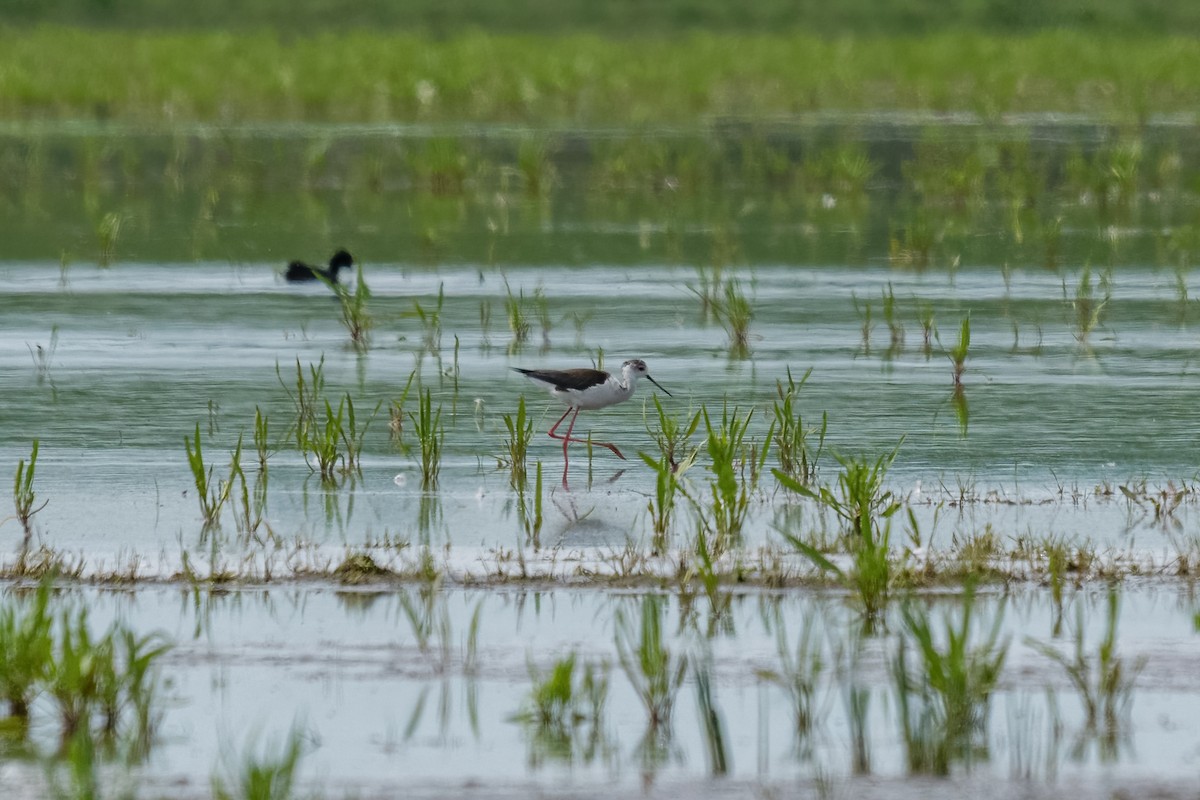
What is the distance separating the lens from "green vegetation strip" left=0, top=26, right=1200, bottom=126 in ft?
96.2

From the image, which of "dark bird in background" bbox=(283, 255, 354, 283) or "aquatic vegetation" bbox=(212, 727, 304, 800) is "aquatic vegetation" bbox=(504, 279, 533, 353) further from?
"aquatic vegetation" bbox=(212, 727, 304, 800)

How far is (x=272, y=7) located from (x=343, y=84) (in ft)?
72.5

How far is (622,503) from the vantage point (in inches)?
298

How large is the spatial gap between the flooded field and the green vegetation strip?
11932 mm

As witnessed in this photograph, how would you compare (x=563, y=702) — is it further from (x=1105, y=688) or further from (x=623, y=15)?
(x=623, y=15)

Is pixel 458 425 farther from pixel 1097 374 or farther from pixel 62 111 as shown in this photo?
pixel 62 111

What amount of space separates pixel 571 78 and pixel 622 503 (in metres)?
26.2

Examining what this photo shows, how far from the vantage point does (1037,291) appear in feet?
44.6

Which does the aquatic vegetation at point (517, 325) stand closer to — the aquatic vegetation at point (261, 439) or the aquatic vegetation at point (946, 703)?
the aquatic vegetation at point (261, 439)

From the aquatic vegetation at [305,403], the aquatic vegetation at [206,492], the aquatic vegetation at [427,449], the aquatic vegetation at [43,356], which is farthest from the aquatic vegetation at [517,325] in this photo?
the aquatic vegetation at [206,492]

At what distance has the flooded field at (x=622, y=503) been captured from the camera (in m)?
4.67

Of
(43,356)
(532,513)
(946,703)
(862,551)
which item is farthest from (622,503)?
(43,356)

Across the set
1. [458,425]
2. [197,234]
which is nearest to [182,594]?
[458,425]

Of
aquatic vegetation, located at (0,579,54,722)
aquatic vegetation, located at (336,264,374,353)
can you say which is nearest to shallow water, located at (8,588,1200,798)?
aquatic vegetation, located at (0,579,54,722)
